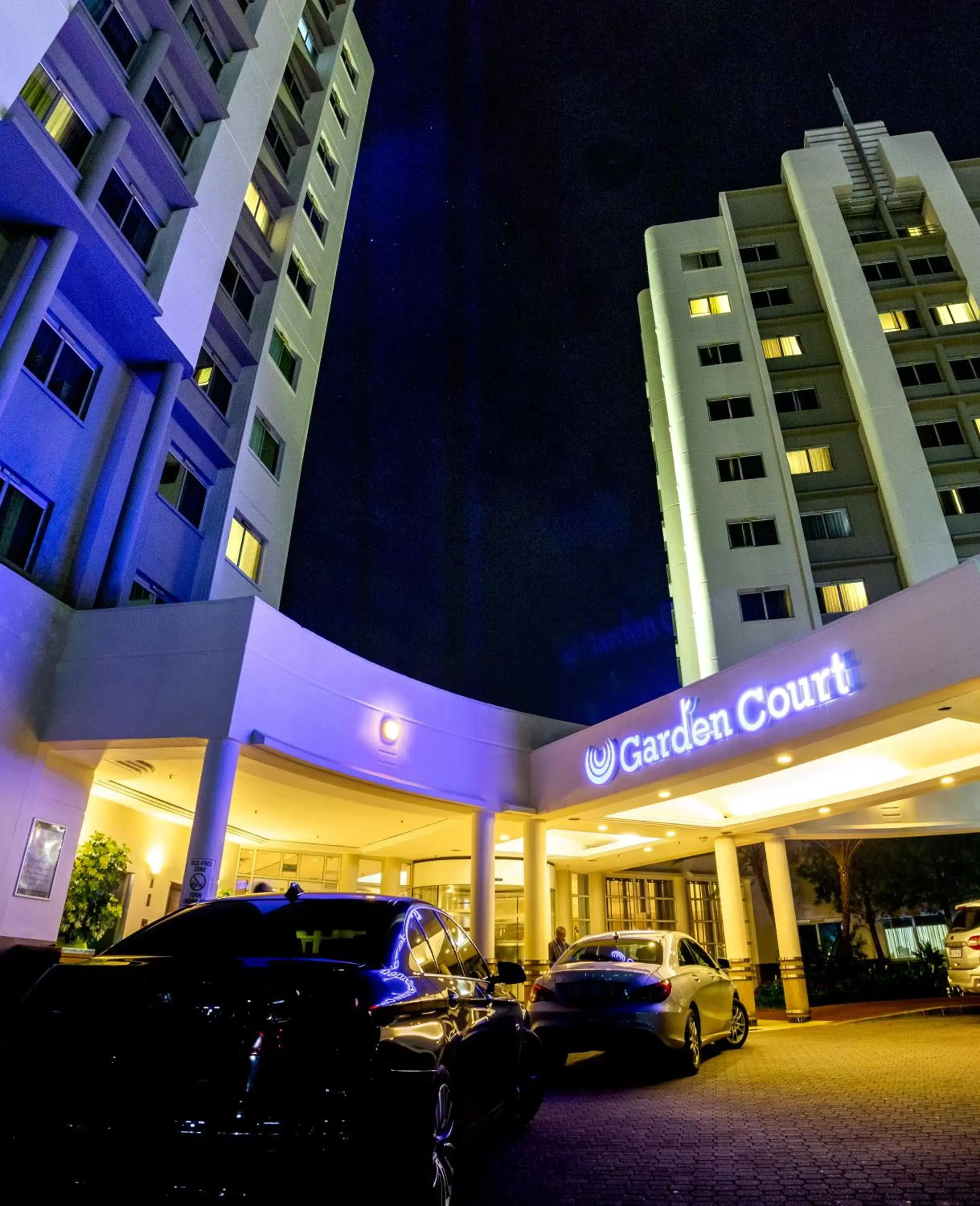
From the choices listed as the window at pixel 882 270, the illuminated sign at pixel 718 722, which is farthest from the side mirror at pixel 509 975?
the window at pixel 882 270

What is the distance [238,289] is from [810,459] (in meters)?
21.1

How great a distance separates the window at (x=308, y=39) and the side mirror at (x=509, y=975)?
102 ft

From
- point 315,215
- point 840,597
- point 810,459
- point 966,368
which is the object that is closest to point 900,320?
point 966,368

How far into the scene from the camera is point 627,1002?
8.59 meters

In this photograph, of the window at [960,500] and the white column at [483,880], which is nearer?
the white column at [483,880]

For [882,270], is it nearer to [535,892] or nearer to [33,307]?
[535,892]

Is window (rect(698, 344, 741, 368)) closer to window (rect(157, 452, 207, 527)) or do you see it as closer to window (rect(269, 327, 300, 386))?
window (rect(269, 327, 300, 386))

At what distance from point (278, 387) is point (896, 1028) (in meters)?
21.3

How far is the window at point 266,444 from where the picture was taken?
67.8 ft

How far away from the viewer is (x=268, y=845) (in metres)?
22.0

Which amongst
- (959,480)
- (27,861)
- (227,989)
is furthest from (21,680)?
(959,480)

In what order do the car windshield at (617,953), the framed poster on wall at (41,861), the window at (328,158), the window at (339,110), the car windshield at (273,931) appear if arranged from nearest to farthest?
1. the car windshield at (273,931)
2. the car windshield at (617,953)
3. the framed poster on wall at (41,861)
4. the window at (328,158)
5. the window at (339,110)

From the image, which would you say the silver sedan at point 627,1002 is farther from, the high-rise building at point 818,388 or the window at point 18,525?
the high-rise building at point 818,388

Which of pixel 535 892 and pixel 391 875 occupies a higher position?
pixel 391 875
